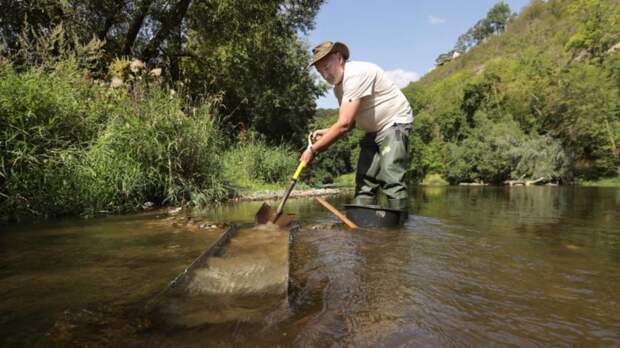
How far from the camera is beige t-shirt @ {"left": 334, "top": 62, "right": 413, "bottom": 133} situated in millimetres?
3756

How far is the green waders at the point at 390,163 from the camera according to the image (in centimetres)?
416

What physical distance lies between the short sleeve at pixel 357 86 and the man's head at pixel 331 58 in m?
0.24

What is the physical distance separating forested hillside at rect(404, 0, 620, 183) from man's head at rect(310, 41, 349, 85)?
1184 inches

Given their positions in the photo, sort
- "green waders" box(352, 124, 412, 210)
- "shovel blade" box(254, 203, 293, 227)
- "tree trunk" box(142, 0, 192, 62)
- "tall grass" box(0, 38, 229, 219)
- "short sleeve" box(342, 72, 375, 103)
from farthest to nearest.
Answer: "tree trunk" box(142, 0, 192, 62) → "tall grass" box(0, 38, 229, 219) → "green waders" box(352, 124, 412, 210) → "short sleeve" box(342, 72, 375, 103) → "shovel blade" box(254, 203, 293, 227)

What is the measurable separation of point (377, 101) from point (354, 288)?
2466 mm

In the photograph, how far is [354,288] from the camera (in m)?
2.14

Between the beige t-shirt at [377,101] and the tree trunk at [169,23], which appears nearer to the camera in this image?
the beige t-shirt at [377,101]

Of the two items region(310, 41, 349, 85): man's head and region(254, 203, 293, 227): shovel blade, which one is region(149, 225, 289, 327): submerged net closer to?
region(254, 203, 293, 227): shovel blade

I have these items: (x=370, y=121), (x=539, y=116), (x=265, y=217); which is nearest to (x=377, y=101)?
(x=370, y=121)

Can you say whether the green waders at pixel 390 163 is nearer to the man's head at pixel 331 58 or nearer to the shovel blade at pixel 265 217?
the man's head at pixel 331 58

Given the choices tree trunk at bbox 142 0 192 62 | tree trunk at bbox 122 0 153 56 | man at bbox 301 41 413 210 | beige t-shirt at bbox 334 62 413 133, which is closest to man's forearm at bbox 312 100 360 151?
man at bbox 301 41 413 210

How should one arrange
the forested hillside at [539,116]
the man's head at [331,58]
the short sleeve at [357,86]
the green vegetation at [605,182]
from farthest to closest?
the forested hillside at [539,116] → the green vegetation at [605,182] → the man's head at [331,58] → the short sleeve at [357,86]

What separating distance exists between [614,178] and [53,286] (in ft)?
127

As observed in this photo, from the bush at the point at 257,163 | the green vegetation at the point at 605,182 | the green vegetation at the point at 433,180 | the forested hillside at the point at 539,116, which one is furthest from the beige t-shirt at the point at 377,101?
the green vegetation at the point at 433,180
